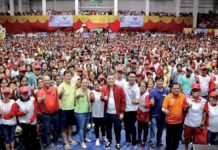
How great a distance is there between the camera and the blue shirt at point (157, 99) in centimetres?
650

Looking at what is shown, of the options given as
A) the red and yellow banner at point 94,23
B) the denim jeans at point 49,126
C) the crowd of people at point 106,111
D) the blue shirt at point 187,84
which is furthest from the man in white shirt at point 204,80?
the red and yellow banner at point 94,23

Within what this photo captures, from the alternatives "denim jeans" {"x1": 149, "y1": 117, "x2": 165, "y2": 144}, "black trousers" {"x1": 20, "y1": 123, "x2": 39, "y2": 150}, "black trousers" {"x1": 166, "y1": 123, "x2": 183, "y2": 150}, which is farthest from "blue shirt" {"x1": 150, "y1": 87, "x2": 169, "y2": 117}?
"black trousers" {"x1": 20, "y1": 123, "x2": 39, "y2": 150}

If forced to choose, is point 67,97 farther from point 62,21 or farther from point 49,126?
point 62,21

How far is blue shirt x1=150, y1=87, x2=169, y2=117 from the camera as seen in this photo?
6.50m

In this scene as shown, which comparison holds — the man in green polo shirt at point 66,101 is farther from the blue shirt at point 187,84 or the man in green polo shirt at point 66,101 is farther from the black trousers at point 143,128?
the blue shirt at point 187,84

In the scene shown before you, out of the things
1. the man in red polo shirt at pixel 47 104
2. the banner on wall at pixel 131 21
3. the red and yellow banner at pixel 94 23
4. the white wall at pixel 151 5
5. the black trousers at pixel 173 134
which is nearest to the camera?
the black trousers at pixel 173 134

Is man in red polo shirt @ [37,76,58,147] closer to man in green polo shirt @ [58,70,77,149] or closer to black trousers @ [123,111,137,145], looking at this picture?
man in green polo shirt @ [58,70,77,149]

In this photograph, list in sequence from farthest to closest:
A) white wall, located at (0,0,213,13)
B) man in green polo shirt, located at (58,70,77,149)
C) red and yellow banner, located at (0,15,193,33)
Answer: white wall, located at (0,0,213,13) → red and yellow banner, located at (0,15,193,33) → man in green polo shirt, located at (58,70,77,149)

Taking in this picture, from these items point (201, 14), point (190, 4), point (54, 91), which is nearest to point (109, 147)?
point (54, 91)

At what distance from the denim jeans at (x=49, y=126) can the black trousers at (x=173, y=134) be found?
2386 mm

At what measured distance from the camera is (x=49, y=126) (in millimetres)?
6633

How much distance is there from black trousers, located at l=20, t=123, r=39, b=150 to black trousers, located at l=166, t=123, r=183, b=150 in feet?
8.87

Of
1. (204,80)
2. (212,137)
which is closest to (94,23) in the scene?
(204,80)

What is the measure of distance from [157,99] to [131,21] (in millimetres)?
25966
